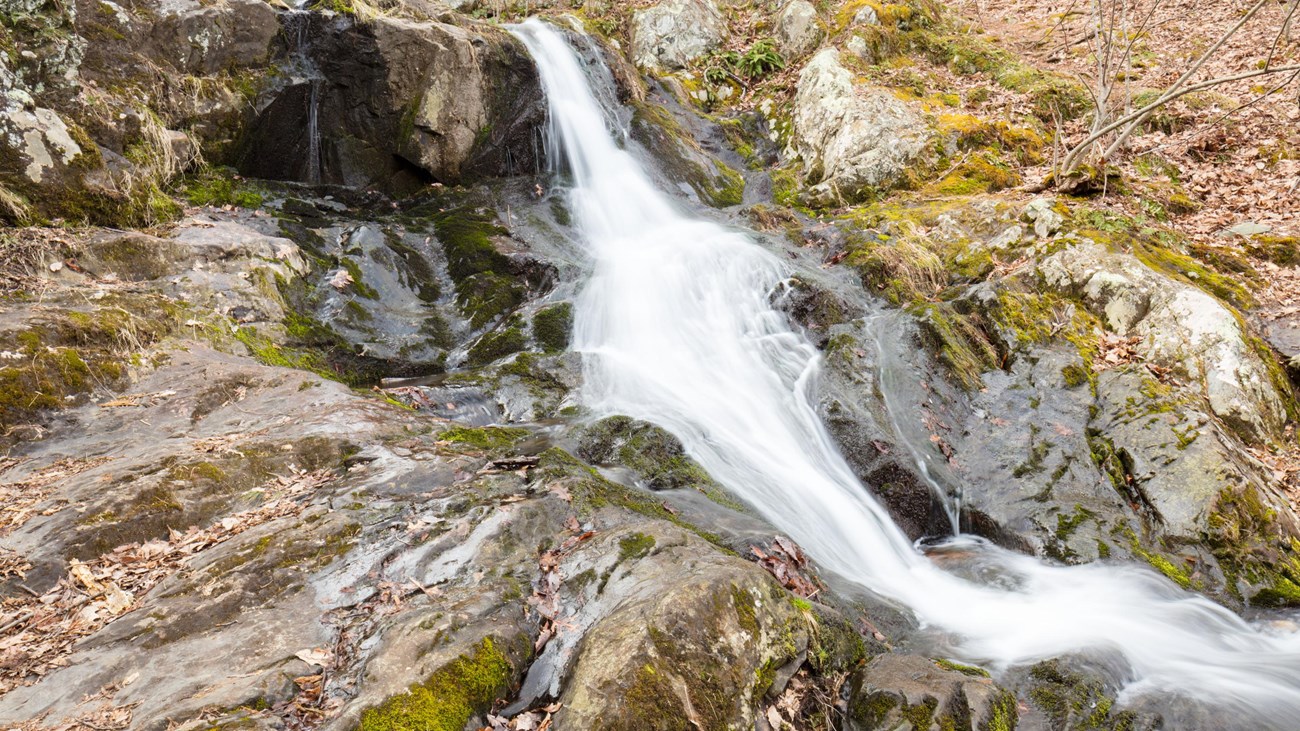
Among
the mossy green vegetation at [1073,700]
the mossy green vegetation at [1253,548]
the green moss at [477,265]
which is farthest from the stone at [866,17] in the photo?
the mossy green vegetation at [1073,700]

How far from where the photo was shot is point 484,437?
5836 mm

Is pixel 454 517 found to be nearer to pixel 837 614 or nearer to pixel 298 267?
pixel 837 614

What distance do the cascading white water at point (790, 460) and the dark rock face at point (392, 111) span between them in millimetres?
1351

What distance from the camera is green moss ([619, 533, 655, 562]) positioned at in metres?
3.84

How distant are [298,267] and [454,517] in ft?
17.4

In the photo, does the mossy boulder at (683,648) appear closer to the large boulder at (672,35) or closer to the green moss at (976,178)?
the green moss at (976,178)

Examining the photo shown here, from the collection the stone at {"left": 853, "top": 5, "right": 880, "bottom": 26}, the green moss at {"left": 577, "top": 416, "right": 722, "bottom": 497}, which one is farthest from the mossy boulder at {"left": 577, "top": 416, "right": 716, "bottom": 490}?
the stone at {"left": 853, "top": 5, "right": 880, "bottom": 26}

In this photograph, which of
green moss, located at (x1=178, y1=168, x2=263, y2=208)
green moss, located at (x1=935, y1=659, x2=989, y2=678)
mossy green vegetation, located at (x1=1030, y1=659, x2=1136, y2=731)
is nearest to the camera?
mossy green vegetation, located at (x1=1030, y1=659, x2=1136, y2=731)

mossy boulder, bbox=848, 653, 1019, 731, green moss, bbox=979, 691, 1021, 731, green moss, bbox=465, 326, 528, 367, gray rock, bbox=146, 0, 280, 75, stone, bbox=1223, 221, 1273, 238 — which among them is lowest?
green moss, bbox=979, 691, 1021, 731

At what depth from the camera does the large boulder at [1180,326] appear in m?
6.83

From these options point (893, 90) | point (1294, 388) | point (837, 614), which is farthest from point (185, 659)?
point (893, 90)

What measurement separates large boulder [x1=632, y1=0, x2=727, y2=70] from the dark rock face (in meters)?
6.24

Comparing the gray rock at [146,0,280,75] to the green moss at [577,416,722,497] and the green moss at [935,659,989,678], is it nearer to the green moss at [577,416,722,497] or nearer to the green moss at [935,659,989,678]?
the green moss at [577,416,722,497]

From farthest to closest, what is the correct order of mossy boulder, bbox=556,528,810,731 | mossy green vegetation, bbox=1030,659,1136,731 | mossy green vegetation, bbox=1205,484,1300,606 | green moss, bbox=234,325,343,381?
green moss, bbox=234,325,343,381 < mossy green vegetation, bbox=1205,484,1300,606 < mossy green vegetation, bbox=1030,659,1136,731 < mossy boulder, bbox=556,528,810,731
